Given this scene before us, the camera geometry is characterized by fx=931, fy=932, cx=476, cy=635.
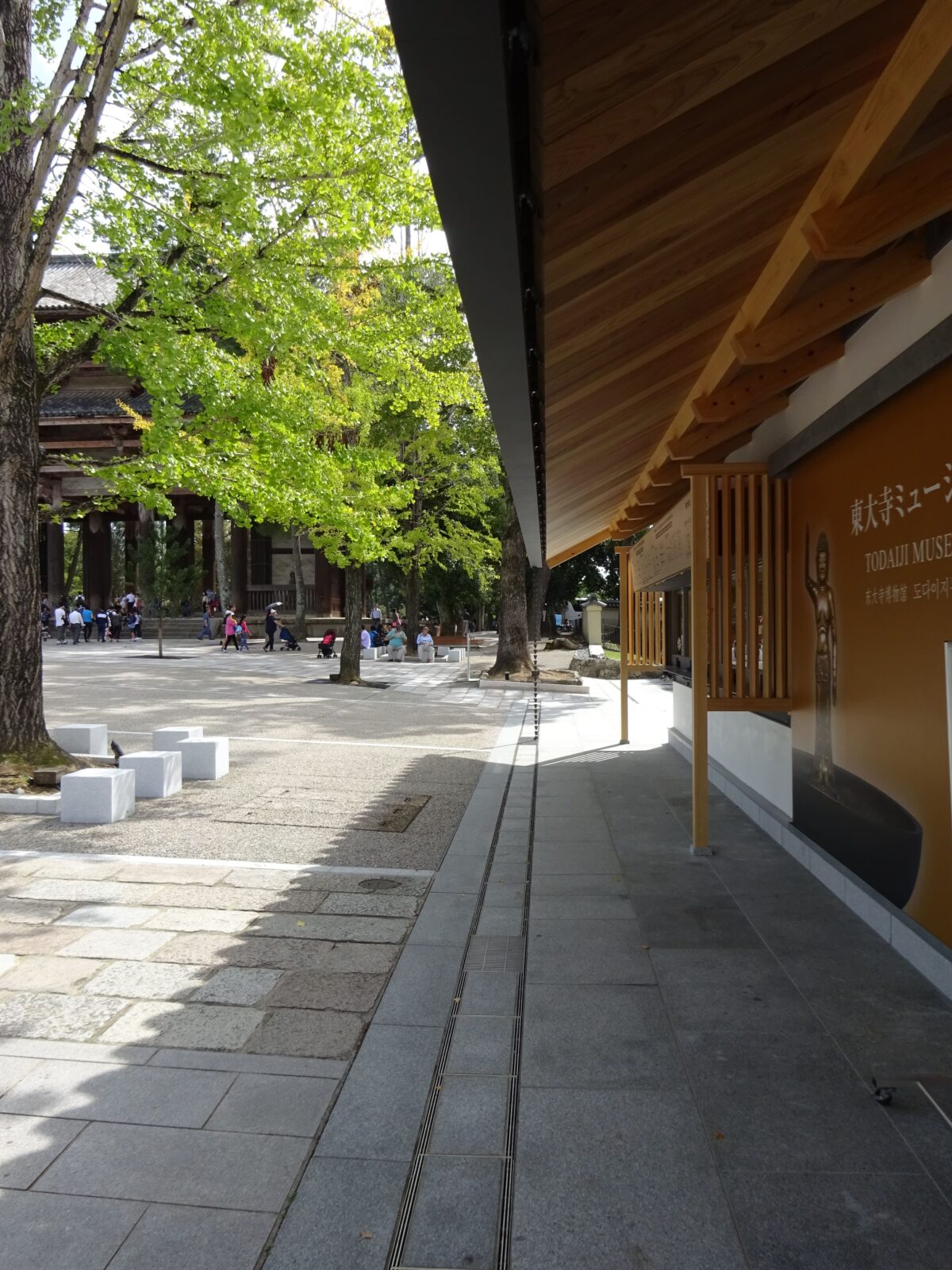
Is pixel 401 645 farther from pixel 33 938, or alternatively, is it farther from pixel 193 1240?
pixel 193 1240

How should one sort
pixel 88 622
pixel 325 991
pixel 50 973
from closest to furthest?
1. pixel 325 991
2. pixel 50 973
3. pixel 88 622

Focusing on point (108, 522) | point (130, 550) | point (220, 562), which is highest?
point (108, 522)

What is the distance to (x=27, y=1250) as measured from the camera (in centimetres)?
233

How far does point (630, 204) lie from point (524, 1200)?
9.17ft

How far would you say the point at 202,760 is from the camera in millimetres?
9180

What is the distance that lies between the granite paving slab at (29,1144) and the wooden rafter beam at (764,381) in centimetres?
427

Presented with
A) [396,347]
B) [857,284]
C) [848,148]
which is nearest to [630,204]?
[848,148]

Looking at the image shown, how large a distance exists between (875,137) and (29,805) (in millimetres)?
7381

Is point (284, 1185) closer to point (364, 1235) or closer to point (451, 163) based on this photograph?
point (364, 1235)

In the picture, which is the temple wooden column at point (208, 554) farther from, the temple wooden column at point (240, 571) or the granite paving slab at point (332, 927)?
the granite paving slab at point (332, 927)

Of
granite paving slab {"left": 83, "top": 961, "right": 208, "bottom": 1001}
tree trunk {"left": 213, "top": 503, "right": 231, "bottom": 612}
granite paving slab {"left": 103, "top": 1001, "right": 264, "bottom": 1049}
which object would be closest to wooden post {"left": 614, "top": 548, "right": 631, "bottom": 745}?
granite paving slab {"left": 83, "top": 961, "right": 208, "bottom": 1001}

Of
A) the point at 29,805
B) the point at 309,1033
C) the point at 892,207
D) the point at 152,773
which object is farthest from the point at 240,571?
the point at 892,207

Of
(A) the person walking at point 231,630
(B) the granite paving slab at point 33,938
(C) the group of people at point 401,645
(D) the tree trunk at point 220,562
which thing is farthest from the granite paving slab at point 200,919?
(D) the tree trunk at point 220,562

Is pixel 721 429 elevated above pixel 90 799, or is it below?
above
